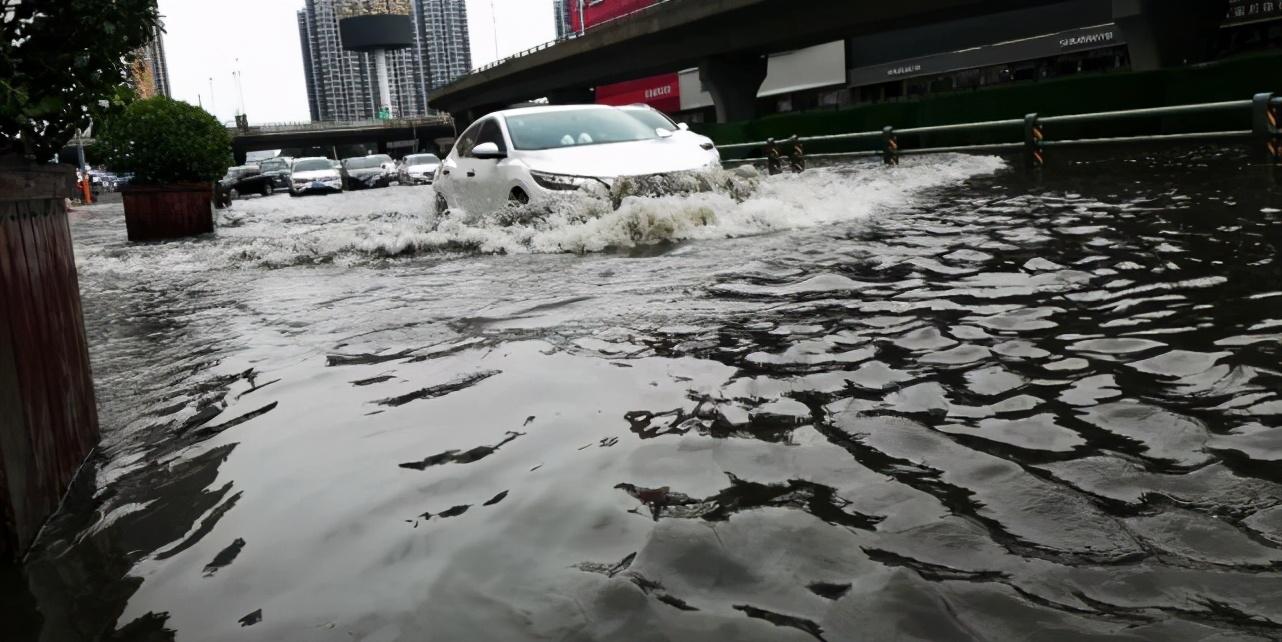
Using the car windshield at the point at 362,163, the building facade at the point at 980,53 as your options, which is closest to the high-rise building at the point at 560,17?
the building facade at the point at 980,53

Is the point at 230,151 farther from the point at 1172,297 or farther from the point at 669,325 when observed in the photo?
the point at 1172,297

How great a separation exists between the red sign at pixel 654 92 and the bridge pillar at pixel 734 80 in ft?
49.5

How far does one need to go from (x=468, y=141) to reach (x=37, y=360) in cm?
998

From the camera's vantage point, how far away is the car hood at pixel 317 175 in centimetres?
3731

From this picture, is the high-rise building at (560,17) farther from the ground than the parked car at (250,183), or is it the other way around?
the high-rise building at (560,17)

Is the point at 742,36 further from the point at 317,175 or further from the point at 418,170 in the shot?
the point at 317,175

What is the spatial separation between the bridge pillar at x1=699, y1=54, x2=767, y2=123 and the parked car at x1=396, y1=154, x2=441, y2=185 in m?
12.3

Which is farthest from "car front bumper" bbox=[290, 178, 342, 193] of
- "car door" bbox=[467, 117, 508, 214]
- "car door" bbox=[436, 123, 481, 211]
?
"car door" bbox=[467, 117, 508, 214]

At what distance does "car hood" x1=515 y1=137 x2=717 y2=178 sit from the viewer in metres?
10.7

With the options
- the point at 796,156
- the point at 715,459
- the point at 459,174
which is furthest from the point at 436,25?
the point at 715,459

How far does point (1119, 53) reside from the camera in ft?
112

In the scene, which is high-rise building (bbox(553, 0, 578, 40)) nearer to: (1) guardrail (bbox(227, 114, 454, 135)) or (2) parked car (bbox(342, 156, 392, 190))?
(1) guardrail (bbox(227, 114, 454, 135))

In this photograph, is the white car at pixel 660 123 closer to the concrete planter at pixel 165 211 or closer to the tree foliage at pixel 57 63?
the concrete planter at pixel 165 211

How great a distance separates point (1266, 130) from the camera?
12125 millimetres
